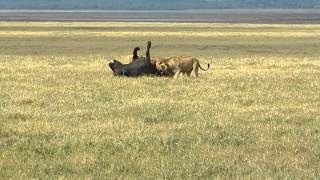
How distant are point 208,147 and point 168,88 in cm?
783

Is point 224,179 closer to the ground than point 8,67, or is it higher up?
higher up

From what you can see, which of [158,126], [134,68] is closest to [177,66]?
[134,68]

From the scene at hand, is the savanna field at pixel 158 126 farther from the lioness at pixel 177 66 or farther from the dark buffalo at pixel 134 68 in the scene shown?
the lioness at pixel 177 66

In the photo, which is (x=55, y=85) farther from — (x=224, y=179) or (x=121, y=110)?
(x=224, y=179)

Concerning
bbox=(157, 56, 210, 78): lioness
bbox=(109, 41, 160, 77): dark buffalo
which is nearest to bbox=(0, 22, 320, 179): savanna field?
bbox=(109, 41, 160, 77): dark buffalo

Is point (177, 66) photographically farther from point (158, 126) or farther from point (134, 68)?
point (158, 126)

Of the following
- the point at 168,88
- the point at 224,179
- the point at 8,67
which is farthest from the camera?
the point at 8,67

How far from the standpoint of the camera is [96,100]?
1578 cm

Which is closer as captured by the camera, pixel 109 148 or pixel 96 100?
pixel 109 148

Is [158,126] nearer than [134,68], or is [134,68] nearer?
[158,126]

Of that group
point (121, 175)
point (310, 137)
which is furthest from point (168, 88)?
point (121, 175)

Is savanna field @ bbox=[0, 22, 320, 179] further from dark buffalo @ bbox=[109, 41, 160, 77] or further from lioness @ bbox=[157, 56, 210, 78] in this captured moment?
lioness @ bbox=[157, 56, 210, 78]

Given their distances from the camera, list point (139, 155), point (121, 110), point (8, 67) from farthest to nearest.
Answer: point (8, 67)
point (121, 110)
point (139, 155)

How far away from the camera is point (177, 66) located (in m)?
21.0
